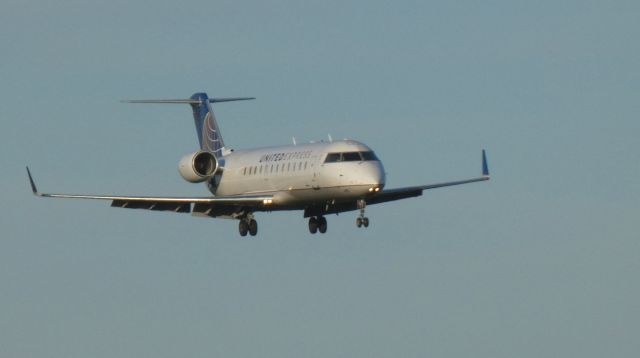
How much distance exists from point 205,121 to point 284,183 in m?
11.2

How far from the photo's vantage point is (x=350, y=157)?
6088 cm

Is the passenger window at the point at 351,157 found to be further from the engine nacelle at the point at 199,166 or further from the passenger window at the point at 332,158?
the engine nacelle at the point at 199,166

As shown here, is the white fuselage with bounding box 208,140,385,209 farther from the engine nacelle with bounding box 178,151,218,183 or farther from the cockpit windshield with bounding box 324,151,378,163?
the engine nacelle with bounding box 178,151,218,183

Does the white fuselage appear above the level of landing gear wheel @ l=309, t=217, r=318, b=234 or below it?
above

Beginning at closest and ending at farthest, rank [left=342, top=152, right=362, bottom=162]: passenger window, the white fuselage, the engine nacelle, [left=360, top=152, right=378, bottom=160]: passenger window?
the white fuselage < [left=342, top=152, right=362, bottom=162]: passenger window < [left=360, top=152, right=378, bottom=160]: passenger window < the engine nacelle

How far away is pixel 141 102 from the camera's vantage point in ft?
231

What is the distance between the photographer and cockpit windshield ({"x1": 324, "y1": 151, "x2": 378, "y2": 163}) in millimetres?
60812

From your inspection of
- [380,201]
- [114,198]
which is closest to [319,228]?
[380,201]

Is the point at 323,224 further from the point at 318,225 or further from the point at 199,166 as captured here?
the point at 199,166

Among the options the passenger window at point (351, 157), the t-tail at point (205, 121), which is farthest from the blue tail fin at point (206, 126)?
the passenger window at point (351, 157)

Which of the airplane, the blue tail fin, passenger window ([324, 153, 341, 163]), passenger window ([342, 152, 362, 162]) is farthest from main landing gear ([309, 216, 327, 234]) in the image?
the blue tail fin

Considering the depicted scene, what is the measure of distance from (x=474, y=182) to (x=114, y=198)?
40.5 ft

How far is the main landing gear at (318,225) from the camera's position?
6506cm

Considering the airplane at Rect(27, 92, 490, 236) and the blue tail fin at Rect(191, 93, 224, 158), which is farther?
the blue tail fin at Rect(191, 93, 224, 158)
